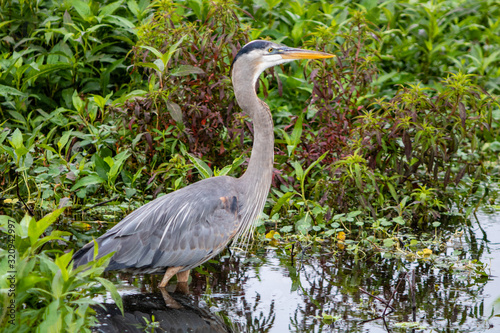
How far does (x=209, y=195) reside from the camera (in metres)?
4.86

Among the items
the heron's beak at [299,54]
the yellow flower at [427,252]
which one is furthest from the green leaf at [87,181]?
the yellow flower at [427,252]

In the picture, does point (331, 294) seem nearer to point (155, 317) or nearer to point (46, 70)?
point (155, 317)

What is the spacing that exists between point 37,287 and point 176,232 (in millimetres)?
1467

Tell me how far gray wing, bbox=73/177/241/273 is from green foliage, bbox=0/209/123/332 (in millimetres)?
1006

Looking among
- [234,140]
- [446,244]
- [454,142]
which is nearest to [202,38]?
[234,140]

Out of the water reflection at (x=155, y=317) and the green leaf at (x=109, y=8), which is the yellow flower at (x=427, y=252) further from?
the green leaf at (x=109, y=8)

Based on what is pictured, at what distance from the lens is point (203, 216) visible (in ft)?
15.8

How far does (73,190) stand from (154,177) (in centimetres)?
73

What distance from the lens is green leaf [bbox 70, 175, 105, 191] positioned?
588cm

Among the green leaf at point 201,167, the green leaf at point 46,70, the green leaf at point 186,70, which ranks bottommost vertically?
the green leaf at point 201,167

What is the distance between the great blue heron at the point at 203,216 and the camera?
4.64m

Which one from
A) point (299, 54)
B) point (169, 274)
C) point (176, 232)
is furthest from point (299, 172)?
point (169, 274)

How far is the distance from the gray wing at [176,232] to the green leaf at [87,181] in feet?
3.71

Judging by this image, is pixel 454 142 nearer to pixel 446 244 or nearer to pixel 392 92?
pixel 446 244
